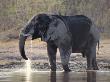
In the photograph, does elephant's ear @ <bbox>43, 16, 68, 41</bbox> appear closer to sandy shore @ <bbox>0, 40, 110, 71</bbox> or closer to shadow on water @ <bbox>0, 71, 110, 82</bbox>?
shadow on water @ <bbox>0, 71, 110, 82</bbox>

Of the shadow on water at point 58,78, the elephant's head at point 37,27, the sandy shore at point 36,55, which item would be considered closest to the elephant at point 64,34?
the elephant's head at point 37,27

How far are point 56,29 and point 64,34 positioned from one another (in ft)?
1.38

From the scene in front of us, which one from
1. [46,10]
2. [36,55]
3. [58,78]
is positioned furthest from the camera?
[46,10]

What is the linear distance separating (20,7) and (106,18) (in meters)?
7.28

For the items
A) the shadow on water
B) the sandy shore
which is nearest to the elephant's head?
the shadow on water

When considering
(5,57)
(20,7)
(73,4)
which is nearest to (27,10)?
(20,7)

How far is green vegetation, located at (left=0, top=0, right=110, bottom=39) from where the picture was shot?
47.4 m

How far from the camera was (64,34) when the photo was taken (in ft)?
72.7

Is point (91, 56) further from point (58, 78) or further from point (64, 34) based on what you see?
point (58, 78)

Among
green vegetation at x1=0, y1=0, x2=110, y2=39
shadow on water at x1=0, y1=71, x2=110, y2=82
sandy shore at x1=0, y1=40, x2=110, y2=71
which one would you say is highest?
shadow on water at x1=0, y1=71, x2=110, y2=82

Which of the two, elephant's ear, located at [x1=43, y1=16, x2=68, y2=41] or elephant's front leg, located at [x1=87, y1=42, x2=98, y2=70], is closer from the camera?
elephant's ear, located at [x1=43, y1=16, x2=68, y2=41]

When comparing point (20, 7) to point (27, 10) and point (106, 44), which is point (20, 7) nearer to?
point (27, 10)

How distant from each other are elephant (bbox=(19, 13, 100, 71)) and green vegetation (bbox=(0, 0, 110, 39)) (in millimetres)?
23139

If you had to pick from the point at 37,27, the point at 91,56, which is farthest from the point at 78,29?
the point at 37,27
